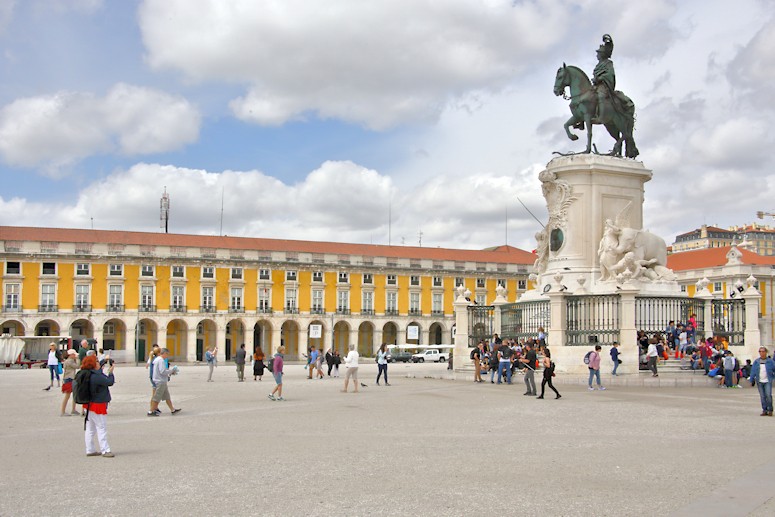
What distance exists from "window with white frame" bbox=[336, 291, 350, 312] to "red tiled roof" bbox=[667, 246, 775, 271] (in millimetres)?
27135

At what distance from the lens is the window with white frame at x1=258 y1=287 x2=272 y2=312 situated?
68.6 m

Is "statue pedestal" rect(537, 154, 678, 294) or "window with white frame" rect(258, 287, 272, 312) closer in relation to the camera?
"statue pedestal" rect(537, 154, 678, 294)

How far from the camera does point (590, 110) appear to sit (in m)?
22.8

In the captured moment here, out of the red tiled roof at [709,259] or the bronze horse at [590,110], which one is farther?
the red tiled roof at [709,259]

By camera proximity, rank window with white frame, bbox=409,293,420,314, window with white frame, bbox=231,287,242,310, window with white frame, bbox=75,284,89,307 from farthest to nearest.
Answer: window with white frame, bbox=409,293,420,314, window with white frame, bbox=231,287,242,310, window with white frame, bbox=75,284,89,307

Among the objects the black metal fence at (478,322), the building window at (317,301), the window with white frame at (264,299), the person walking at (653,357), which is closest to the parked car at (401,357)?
the building window at (317,301)

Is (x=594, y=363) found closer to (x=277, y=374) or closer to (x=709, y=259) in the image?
(x=277, y=374)

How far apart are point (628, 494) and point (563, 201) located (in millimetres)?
15570

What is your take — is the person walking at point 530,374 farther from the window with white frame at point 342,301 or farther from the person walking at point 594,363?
the window with white frame at point 342,301

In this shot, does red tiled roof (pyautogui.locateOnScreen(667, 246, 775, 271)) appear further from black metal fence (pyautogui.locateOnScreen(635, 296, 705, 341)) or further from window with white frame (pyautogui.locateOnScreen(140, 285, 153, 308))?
black metal fence (pyautogui.locateOnScreen(635, 296, 705, 341))

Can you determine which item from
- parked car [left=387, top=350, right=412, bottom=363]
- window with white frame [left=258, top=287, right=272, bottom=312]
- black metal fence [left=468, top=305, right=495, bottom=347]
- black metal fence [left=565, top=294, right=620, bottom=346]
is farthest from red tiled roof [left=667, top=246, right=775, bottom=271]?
black metal fence [left=565, top=294, right=620, bottom=346]

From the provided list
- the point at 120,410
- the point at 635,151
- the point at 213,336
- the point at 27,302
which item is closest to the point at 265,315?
the point at 213,336

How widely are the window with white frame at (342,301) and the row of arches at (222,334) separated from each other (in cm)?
113

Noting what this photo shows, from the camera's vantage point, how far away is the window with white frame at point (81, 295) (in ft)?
208
